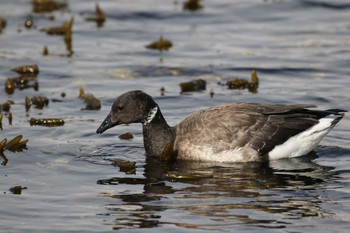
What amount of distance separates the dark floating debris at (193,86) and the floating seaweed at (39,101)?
105 inches

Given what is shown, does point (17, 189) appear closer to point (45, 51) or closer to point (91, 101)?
point (91, 101)

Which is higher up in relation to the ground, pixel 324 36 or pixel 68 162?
pixel 324 36

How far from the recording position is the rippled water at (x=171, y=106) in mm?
10859

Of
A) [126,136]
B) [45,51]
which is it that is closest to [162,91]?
[126,136]

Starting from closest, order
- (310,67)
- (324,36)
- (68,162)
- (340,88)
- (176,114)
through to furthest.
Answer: (68,162), (176,114), (340,88), (310,67), (324,36)

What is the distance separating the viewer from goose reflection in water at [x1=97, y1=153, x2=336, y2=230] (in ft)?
34.9

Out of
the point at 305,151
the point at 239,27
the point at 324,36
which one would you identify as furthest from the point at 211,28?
the point at 305,151

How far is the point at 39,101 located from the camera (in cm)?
1611

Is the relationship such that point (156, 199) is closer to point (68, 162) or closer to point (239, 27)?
point (68, 162)

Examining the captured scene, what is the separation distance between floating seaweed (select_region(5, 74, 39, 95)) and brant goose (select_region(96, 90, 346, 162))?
4.08m

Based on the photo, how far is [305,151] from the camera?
1366 cm

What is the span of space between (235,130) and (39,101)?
4.43 metres

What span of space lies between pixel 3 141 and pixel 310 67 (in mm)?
7464

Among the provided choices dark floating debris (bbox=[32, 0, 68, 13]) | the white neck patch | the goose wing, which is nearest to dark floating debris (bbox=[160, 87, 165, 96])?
the white neck patch
